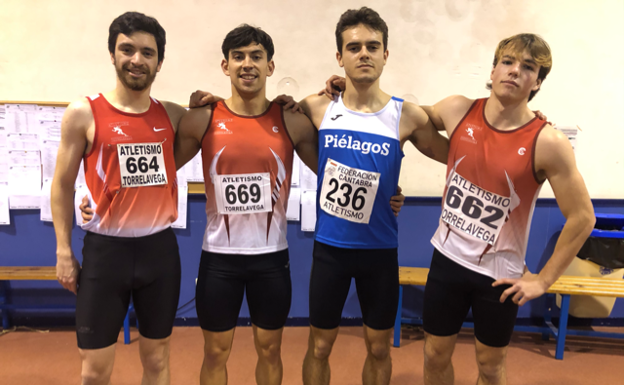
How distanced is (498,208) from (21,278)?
3.57 metres

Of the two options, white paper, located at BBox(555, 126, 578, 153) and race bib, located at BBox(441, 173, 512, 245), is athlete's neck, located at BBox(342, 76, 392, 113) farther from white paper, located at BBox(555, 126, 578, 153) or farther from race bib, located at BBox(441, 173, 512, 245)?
white paper, located at BBox(555, 126, 578, 153)

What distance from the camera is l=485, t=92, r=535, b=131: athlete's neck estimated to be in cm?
181

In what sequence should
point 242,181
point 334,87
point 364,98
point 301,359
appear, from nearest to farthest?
point 242,181 < point 364,98 < point 334,87 < point 301,359

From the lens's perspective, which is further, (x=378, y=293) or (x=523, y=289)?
(x=378, y=293)

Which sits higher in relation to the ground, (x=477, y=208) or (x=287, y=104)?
(x=287, y=104)

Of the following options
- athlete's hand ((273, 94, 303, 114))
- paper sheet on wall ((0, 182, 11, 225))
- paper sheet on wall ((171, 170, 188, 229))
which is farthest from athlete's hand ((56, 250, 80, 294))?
paper sheet on wall ((0, 182, 11, 225))

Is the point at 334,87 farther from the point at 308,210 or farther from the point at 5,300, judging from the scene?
the point at 5,300

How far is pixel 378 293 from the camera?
78.7 inches

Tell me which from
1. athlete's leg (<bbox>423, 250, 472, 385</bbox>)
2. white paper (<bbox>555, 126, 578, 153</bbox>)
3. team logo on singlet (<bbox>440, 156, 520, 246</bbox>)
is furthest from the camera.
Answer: white paper (<bbox>555, 126, 578, 153</bbox>)

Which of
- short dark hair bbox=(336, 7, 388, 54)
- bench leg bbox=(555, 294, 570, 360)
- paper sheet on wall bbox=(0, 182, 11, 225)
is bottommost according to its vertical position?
bench leg bbox=(555, 294, 570, 360)

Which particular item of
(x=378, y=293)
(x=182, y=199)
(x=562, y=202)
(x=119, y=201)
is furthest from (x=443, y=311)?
(x=182, y=199)

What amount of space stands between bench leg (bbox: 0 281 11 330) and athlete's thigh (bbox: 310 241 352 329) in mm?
3106

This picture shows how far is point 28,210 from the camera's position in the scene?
11.0 ft

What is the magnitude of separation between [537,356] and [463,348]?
593 millimetres
